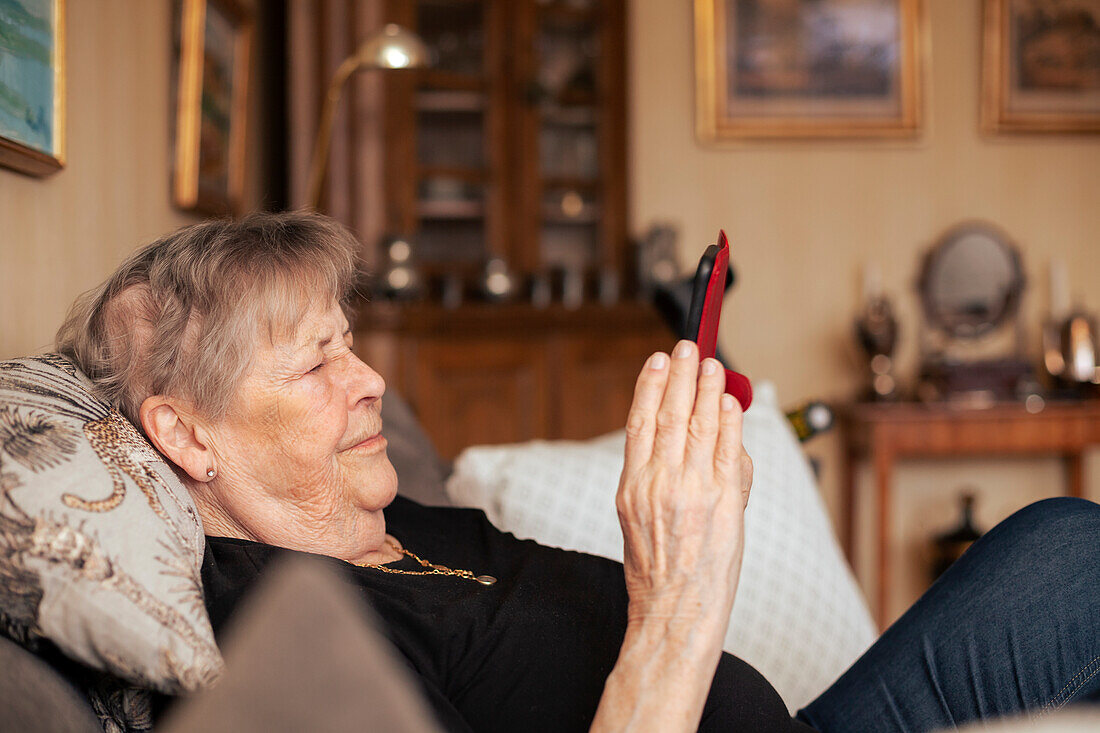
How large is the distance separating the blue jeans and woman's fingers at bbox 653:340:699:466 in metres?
0.52

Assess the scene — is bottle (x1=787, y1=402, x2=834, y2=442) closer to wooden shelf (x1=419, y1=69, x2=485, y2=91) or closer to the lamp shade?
the lamp shade

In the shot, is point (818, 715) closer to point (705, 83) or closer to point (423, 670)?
point (423, 670)

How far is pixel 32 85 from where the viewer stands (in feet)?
4.35

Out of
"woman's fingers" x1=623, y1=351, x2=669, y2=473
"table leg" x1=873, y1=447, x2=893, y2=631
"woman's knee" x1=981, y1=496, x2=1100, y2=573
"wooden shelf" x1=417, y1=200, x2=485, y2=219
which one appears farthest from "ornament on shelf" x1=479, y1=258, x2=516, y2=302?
"woman's fingers" x1=623, y1=351, x2=669, y2=473

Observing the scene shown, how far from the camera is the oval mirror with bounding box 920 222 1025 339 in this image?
3.71 m

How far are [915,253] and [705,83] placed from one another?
3.51 ft

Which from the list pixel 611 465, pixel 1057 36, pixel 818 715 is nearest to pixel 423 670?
pixel 818 715

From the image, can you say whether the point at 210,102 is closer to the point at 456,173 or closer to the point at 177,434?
the point at 456,173

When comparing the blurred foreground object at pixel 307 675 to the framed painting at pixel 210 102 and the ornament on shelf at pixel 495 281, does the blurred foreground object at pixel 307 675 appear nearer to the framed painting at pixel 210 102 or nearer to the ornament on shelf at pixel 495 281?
the framed painting at pixel 210 102

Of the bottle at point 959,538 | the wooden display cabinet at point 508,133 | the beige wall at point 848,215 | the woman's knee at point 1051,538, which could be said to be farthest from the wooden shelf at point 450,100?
the woman's knee at point 1051,538

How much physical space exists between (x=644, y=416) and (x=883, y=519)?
2.64 m

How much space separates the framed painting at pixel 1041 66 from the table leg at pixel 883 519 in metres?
1.51

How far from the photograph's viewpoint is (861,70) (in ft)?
12.1

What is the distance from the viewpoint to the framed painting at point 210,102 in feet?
7.07
